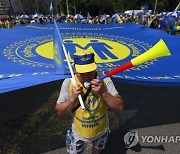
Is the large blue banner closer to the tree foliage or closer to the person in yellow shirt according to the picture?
the person in yellow shirt

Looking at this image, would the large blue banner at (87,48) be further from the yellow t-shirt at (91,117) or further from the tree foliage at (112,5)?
the tree foliage at (112,5)

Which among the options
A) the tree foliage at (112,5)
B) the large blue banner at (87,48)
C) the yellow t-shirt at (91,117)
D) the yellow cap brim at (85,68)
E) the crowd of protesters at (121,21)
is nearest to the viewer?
the yellow cap brim at (85,68)

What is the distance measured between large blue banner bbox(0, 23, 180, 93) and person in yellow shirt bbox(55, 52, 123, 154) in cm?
93

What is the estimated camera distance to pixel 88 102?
2.75 metres

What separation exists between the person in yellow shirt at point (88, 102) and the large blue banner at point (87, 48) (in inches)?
36.7

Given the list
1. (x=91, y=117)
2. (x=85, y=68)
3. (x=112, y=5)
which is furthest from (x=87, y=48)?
(x=112, y=5)

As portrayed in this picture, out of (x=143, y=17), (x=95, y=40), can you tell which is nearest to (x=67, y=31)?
(x=95, y=40)

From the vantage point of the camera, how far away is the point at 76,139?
308cm

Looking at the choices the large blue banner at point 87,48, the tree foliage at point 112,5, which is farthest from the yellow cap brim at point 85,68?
the tree foliage at point 112,5

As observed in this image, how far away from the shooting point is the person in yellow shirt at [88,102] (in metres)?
2.46

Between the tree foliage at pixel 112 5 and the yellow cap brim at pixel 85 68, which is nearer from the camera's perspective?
the yellow cap brim at pixel 85 68

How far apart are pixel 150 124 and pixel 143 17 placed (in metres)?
21.5

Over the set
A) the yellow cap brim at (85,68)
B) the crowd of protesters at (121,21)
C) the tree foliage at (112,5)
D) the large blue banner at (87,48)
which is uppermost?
the yellow cap brim at (85,68)

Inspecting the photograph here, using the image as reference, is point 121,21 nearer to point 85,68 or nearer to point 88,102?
point 88,102
